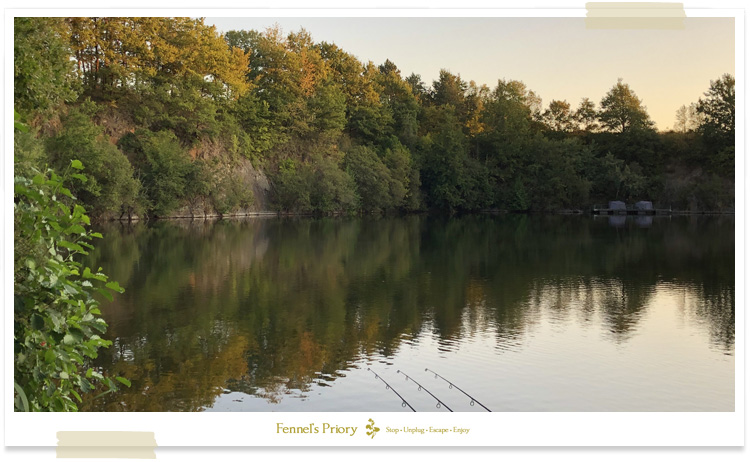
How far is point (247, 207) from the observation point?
→ 63312 mm

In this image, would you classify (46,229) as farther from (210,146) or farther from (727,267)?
(210,146)

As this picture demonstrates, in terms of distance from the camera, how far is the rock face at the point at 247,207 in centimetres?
5722

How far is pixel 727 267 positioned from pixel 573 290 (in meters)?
8.66
